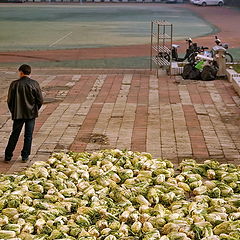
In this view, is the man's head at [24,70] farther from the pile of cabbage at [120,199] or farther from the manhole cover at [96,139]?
the manhole cover at [96,139]

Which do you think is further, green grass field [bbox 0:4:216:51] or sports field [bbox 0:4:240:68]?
green grass field [bbox 0:4:216:51]

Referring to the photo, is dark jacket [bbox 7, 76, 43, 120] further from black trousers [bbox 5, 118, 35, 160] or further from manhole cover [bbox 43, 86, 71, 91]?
manhole cover [bbox 43, 86, 71, 91]

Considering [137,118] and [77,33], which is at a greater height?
[137,118]

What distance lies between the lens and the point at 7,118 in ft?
40.9

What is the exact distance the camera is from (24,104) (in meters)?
9.16

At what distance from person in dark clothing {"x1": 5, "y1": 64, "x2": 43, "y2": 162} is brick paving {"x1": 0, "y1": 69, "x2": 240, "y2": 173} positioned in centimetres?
26

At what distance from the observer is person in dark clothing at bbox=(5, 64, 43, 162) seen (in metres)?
9.16

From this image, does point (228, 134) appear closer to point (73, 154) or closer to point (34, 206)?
point (73, 154)

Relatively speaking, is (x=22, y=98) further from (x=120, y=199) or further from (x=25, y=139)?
(x=120, y=199)

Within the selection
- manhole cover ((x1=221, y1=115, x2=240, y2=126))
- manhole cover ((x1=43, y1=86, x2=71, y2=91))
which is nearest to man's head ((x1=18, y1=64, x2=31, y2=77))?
manhole cover ((x1=221, y1=115, x2=240, y2=126))

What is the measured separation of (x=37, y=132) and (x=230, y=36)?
892 inches

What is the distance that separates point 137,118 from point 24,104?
3.83 metres

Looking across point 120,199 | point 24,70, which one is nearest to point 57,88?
point 24,70

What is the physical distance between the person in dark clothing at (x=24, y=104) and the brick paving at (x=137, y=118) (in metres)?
0.26
